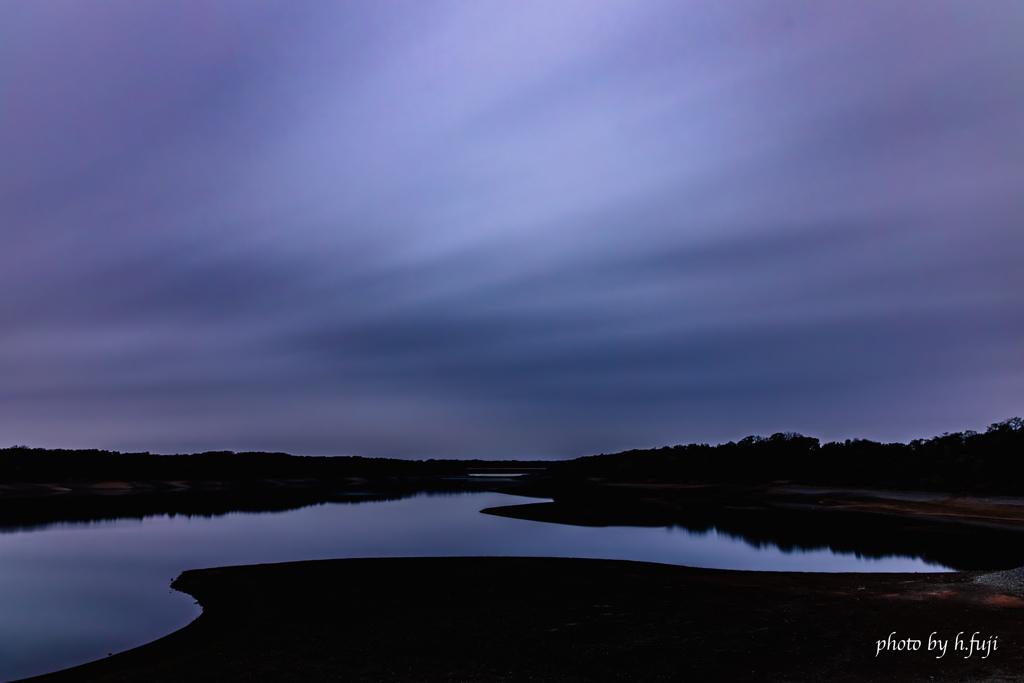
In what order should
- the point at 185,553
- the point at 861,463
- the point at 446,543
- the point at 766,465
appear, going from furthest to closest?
the point at 766,465 < the point at 861,463 < the point at 446,543 < the point at 185,553

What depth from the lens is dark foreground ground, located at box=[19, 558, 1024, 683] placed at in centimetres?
1322

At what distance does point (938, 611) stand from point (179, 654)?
2014 cm

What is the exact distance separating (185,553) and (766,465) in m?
95.0

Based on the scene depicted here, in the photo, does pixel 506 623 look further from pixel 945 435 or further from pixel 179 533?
pixel 945 435

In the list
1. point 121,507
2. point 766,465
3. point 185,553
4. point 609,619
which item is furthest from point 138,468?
point 609,619

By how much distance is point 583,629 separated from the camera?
1677 cm

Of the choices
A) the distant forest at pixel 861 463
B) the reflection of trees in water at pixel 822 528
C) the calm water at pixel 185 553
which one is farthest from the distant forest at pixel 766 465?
the calm water at pixel 185 553

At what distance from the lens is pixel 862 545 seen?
1483 inches

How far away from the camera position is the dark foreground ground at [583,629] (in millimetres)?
13219

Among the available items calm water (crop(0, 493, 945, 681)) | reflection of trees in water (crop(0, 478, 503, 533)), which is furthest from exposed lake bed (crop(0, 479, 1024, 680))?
reflection of trees in water (crop(0, 478, 503, 533))

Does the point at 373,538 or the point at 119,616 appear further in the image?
the point at 373,538

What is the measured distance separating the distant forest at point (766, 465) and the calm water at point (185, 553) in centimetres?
4620

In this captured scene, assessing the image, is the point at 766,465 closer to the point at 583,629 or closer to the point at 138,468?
the point at 583,629

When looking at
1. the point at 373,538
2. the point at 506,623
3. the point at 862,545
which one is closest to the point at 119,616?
the point at 506,623
